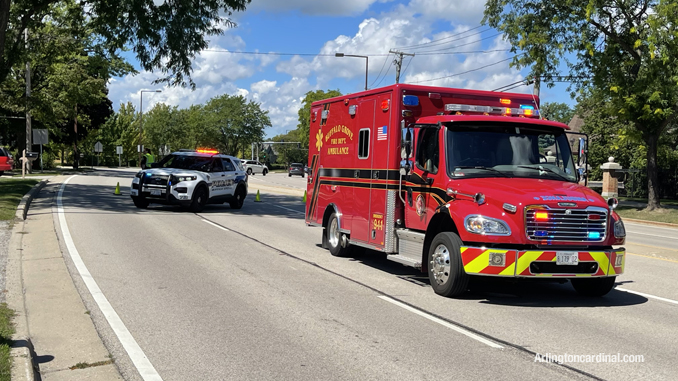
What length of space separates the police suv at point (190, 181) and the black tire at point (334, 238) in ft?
28.1

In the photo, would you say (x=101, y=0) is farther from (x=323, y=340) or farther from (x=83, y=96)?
(x=83, y=96)

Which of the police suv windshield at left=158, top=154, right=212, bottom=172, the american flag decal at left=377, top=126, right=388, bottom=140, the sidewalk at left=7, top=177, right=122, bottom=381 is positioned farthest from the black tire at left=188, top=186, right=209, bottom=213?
the american flag decal at left=377, top=126, right=388, bottom=140

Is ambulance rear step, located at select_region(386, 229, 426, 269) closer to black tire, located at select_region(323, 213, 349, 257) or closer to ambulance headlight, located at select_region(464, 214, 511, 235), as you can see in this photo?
ambulance headlight, located at select_region(464, 214, 511, 235)

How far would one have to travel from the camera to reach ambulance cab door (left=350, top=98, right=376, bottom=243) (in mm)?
11062

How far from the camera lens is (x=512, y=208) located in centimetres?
805

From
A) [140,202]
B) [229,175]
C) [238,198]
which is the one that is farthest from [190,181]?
[238,198]

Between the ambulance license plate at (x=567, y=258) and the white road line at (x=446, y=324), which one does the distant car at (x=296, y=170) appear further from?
the ambulance license plate at (x=567, y=258)

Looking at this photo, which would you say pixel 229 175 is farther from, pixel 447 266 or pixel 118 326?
pixel 118 326

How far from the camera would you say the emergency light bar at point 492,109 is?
1002 cm

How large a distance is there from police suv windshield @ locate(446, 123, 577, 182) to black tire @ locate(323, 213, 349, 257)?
12.0 ft

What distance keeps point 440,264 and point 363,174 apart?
9.38 feet

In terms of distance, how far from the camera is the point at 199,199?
20.9 metres

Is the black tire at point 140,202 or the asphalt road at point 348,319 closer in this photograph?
the asphalt road at point 348,319

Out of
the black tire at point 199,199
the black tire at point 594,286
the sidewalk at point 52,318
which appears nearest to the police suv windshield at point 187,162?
the black tire at point 199,199
